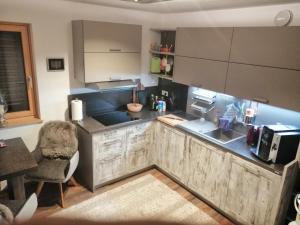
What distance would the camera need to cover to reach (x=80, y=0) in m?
2.63

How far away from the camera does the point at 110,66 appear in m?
2.89

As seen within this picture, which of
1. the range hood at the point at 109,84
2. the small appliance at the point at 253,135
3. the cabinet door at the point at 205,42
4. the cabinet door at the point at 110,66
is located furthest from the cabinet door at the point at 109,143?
the small appliance at the point at 253,135

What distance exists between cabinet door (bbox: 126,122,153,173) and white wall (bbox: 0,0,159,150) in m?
0.90

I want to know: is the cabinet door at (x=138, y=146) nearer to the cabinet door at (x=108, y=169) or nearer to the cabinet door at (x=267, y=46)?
the cabinet door at (x=108, y=169)

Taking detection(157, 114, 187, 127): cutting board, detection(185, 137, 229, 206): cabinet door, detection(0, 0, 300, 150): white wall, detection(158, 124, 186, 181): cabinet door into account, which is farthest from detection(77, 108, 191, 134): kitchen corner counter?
detection(185, 137, 229, 206): cabinet door

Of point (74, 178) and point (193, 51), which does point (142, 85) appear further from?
point (74, 178)

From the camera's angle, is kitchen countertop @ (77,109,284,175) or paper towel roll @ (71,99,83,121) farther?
paper towel roll @ (71,99,83,121)

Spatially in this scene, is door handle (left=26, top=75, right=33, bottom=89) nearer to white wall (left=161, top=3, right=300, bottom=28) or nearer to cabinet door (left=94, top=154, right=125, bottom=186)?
cabinet door (left=94, top=154, right=125, bottom=186)

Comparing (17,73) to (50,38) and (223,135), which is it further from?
(223,135)

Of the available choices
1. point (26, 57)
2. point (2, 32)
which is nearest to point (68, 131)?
point (26, 57)

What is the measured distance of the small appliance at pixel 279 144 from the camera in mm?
2068

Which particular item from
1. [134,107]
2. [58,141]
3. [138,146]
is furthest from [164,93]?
[58,141]

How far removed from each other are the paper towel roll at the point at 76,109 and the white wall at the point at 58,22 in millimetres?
147

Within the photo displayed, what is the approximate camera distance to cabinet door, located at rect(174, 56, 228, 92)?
258 cm
